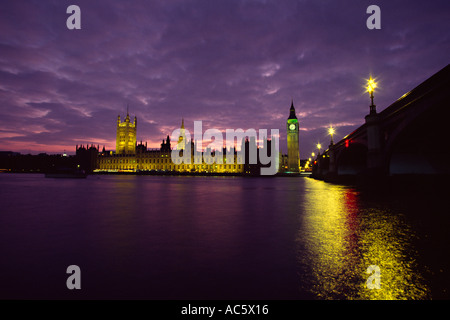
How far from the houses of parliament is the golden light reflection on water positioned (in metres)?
146

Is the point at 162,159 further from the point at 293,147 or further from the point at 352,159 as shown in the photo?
the point at 352,159

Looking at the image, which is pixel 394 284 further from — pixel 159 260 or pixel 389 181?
pixel 389 181

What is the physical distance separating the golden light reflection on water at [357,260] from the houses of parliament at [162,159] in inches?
5759

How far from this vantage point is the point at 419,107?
16438 mm

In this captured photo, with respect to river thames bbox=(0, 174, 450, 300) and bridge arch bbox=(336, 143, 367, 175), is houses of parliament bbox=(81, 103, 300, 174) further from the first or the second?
river thames bbox=(0, 174, 450, 300)

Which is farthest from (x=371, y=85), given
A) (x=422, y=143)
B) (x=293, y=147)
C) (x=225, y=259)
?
(x=293, y=147)

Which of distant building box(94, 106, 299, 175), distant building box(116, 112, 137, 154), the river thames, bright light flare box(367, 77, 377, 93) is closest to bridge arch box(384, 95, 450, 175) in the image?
bright light flare box(367, 77, 377, 93)

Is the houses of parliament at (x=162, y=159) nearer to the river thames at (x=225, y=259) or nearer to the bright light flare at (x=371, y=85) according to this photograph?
the bright light flare at (x=371, y=85)

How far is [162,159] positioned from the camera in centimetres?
16625

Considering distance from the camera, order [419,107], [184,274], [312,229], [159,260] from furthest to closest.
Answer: [419,107] → [312,229] → [159,260] → [184,274]

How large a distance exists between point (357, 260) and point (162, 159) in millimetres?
168470

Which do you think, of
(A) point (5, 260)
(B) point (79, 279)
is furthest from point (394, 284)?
(A) point (5, 260)

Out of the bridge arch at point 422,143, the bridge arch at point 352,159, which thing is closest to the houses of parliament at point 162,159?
the bridge arch at point 352,159
